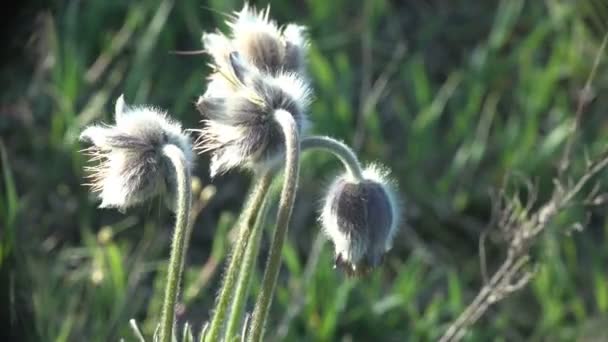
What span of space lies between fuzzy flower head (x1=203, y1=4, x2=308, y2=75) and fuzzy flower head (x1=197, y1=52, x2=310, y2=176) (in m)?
0.12

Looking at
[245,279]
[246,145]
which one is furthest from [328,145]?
[245,279]

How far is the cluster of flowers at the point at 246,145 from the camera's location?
1.43 metres

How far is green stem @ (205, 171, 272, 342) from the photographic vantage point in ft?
4.56

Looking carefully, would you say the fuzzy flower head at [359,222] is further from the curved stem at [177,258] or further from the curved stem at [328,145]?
the curved stem at [177,258]

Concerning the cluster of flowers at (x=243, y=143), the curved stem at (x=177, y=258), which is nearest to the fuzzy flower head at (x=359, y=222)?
the cluster of flowers at (x=243, y=143)

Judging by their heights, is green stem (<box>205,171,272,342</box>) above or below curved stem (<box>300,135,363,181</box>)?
below

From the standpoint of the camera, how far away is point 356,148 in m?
2.84

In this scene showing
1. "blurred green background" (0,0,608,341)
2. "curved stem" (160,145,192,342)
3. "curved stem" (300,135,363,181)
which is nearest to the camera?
"curved stem" (160,145,192,342)

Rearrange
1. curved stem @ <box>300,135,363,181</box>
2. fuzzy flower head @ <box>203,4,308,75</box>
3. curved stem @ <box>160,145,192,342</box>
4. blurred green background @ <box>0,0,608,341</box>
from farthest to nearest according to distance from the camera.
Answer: blurred green background @ <box>0,0,608,341</box> < fuzzy flower head @ <box>203,4,308,75</box> < curved stem @ <box>300,135,363,181</box> < curved stem @ <box>160,145,192,342</box>

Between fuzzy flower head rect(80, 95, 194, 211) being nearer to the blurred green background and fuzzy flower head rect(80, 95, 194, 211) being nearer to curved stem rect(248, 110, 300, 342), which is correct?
curved stem rect(248, 110, 300, 342)

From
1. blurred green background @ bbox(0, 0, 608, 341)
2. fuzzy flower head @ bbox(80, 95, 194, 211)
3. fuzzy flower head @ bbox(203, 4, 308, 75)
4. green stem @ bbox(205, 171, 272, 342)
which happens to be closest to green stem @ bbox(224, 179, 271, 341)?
green stem @ bbox(205, 171, 272, 342)

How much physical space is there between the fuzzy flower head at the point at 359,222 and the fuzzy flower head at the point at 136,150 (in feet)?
0.72

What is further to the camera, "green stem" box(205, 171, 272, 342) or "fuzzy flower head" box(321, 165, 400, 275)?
"fuzzy flower head" box(321, 165, 400, 275)

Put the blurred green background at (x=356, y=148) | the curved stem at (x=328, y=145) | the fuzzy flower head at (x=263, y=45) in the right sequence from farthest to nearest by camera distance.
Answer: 1. the blurred green background at (x=356, y=148)
2. the fuzzy flower head at (x=263, y=45)
3. the curved stem at (x=328, y=145)
